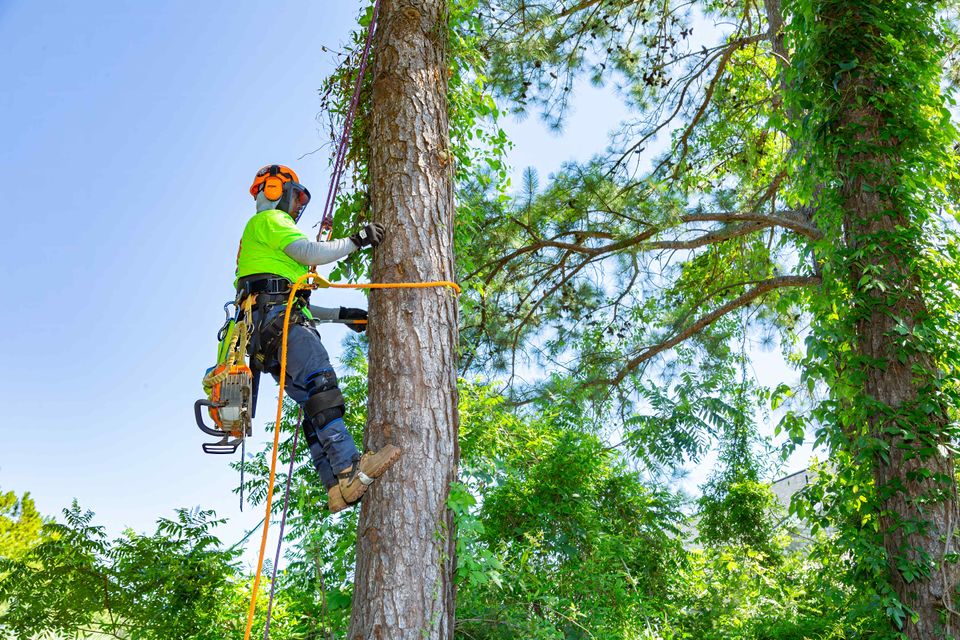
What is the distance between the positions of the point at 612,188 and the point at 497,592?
4.26 metres

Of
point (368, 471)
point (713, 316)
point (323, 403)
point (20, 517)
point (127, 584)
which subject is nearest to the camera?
point (368, 471)

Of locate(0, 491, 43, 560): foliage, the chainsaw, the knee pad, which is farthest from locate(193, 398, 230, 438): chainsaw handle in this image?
locate(0, 491, 43, 560): foliage

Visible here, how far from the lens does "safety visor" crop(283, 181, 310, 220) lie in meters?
3.84

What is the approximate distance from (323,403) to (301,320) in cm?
43

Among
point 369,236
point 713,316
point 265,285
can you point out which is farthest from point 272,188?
point 713,316

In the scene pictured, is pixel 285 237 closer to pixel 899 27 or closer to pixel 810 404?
pixel 899 27

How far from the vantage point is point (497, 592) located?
4113 mm

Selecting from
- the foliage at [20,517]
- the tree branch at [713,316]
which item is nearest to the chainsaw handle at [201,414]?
the tree branch at [713,316]

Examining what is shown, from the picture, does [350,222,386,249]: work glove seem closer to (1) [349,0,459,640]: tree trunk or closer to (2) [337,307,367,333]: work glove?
(1) [349,0,459,640]: tree trunk

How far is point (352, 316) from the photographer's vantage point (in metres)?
3.78

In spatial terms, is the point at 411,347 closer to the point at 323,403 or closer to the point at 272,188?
the point at 323,403

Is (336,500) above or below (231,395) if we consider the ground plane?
below

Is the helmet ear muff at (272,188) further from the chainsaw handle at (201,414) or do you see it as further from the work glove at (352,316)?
the chainsaw handle at (201,414)

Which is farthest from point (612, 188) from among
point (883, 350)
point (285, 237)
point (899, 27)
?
point (285, 237)
